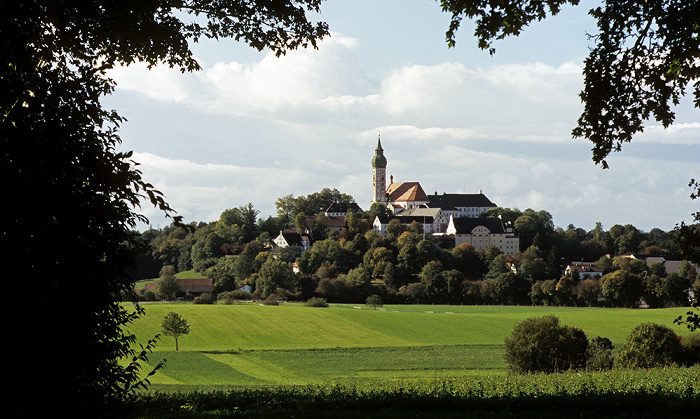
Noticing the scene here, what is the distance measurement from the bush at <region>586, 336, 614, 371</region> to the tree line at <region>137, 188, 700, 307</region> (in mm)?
35365

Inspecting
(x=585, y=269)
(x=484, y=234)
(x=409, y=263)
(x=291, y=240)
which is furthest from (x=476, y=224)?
(x=291, y=240)

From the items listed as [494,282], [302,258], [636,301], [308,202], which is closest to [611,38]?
[636,301]

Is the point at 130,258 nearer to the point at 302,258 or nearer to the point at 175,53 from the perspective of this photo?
the point at 175,53

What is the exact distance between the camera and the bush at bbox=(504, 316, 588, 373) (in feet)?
104

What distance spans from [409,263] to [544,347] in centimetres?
8935

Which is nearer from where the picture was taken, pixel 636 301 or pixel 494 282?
pixel 636 301

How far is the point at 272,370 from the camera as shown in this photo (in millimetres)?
36500

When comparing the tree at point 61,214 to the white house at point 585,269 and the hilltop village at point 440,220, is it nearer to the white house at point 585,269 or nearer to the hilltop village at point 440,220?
the white house at point 585,269

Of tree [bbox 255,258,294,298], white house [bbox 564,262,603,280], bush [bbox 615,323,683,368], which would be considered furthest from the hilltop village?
bush [bbox 615,323,683,368]

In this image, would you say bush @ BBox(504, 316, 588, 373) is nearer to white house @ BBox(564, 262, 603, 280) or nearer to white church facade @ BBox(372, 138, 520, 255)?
white house @ BBox(564, 262, 603, 280)

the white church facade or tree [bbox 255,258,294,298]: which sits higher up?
the white church facade

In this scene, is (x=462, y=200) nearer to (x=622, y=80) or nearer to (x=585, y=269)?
(x=585, y=269)

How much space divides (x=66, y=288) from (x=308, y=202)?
17048 centimetres

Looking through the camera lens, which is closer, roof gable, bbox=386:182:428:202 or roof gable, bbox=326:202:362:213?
roof gable, bbox=326:202:362:213
